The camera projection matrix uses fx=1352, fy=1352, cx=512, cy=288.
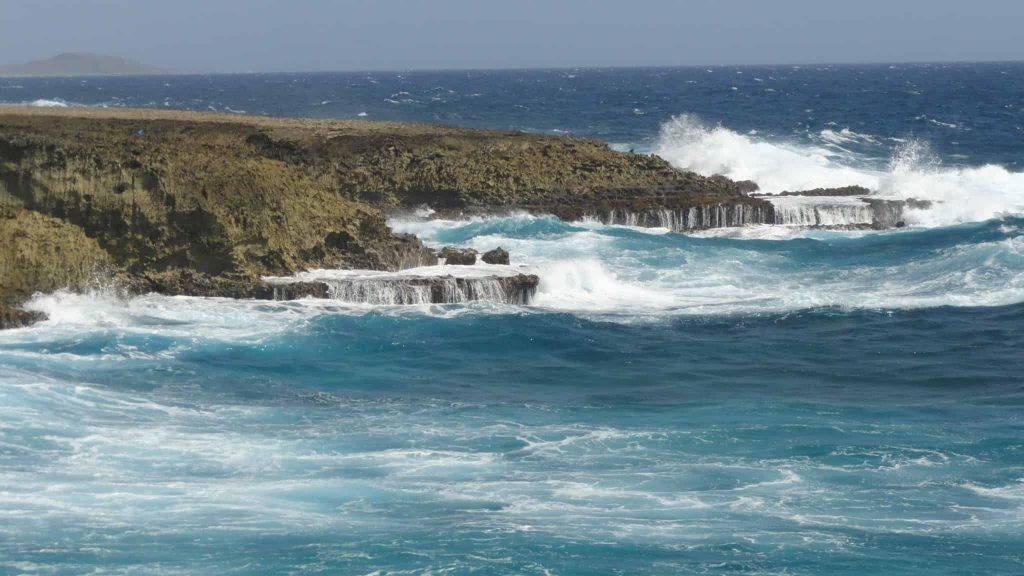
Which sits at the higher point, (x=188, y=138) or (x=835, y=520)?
(x=188, y=138)

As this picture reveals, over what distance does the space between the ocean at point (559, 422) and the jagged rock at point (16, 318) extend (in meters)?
0.30

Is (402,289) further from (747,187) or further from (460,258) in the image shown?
(747,187)

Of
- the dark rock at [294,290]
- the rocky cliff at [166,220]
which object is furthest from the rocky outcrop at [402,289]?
the rocky cliff at [166,220]

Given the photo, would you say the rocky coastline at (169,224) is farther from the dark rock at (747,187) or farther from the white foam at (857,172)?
the white foam at (857,172)

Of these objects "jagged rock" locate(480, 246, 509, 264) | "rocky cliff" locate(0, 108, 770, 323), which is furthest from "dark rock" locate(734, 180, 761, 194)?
"rocky cliff" locate(0, 108, 770, 323)

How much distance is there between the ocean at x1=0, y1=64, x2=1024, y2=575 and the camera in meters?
13.1

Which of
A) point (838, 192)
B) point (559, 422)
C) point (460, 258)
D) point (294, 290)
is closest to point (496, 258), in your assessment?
point (460, 258)

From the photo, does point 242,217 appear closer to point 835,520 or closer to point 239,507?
point 239,507

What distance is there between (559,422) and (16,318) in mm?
9898

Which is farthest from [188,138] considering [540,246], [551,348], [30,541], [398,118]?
[398,118]

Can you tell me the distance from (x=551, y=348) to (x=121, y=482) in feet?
29.3

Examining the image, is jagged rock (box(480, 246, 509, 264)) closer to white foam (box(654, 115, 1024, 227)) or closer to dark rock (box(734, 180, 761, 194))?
white foam (box(654, 115, 1024, 227))

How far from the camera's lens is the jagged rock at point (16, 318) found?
867 inches

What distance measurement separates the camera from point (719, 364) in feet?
69.7
